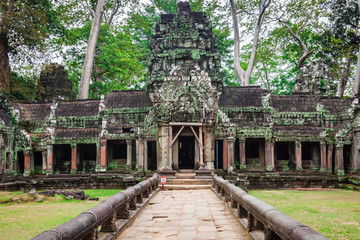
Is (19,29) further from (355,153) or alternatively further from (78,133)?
(355,153)

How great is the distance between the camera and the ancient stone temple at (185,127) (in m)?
18.7

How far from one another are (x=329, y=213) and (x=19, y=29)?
22647 millimetres

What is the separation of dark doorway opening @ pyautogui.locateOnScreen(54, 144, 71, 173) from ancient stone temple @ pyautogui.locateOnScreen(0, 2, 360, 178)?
6 centimetres

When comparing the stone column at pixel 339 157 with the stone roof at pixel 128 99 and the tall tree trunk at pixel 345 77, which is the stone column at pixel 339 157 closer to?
the stone roof at pixel 128 99

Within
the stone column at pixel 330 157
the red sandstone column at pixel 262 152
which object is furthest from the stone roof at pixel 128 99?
the stone column at pixel 330 157

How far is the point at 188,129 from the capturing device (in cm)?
1762

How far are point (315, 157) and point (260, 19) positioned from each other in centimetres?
1370

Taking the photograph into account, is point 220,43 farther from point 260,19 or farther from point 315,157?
point 315,157

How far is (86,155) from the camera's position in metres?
21.8

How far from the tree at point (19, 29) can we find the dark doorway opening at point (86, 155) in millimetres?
8498

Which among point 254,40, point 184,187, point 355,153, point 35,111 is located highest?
point 254,40

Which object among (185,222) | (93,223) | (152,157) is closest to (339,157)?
(152,157)

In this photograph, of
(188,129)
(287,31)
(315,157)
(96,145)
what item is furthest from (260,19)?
(96,145)

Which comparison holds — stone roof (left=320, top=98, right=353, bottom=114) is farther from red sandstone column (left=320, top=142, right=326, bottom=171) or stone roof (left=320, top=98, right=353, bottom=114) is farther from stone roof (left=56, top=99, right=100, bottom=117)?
stone roof (left=56, top=99, right=100, bottom=117)
